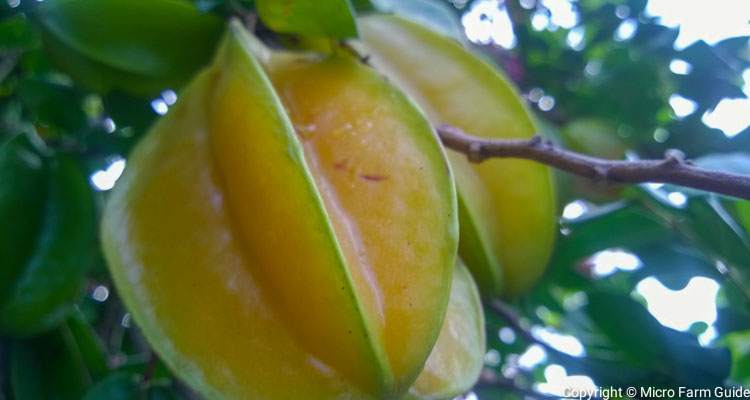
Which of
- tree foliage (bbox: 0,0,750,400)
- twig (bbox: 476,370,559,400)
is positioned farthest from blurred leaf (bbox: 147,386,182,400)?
twig (bbox: 476,370,559,400)

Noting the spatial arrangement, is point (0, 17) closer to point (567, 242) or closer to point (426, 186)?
point (426, 186)

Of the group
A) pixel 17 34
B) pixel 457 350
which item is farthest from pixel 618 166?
pixel 17 34

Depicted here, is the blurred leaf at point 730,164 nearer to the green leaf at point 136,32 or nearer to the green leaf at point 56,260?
the green leaf at point 136,32

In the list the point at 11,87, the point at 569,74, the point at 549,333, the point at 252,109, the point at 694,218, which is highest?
the point at 252,109

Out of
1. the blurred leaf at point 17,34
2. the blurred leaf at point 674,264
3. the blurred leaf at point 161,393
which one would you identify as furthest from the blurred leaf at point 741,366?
the blurred leaf at point 17,34

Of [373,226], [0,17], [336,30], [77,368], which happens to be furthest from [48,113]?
[373,226]

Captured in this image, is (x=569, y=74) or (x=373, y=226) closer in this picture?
(x=373, y=226)
